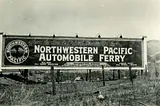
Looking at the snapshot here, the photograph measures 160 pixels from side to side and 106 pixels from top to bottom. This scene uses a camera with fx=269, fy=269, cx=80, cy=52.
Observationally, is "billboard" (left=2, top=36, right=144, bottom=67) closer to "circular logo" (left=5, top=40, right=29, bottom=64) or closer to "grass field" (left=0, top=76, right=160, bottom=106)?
"circular logo" (left=5, top=40, right=29, bottom=64)

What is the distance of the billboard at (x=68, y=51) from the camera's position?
869cm

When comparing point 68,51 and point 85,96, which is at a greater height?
point 68,51

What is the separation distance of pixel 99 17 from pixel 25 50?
9.22ft

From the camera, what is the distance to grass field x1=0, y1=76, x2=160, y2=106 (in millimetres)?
6391

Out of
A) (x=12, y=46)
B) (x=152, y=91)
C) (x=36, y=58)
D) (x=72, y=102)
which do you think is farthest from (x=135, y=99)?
(x=12, y=46)

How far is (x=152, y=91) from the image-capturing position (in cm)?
706

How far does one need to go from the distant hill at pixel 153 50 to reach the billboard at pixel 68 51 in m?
0.34

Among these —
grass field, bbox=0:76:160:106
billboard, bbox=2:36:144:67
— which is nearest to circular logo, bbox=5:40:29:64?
billboard, bbox=2:36:144:67

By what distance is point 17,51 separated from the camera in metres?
8.66

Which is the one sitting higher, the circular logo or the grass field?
the circular logo

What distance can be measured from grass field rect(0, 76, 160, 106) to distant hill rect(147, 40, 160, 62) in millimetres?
962

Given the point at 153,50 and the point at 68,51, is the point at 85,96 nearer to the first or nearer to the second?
the point at 68,51

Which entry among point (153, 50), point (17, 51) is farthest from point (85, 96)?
point (17, 51)

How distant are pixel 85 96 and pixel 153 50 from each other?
277cm
